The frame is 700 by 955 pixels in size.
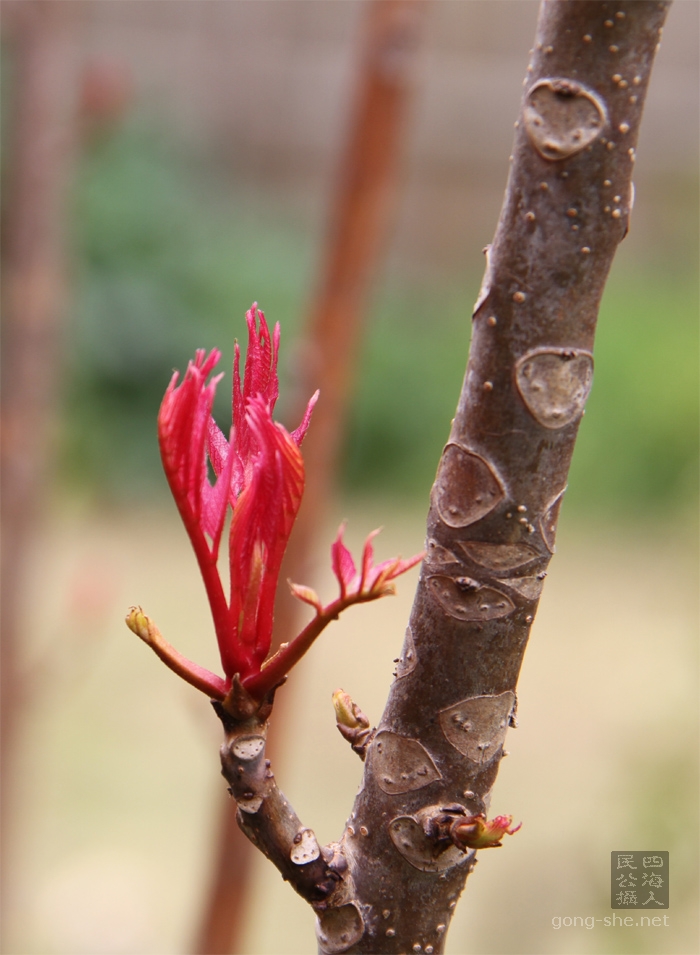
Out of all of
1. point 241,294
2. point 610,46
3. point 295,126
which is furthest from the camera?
point 295,126

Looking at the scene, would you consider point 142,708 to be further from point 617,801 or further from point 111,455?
point 617,801

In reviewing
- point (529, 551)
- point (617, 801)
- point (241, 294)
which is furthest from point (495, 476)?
point (241, 294)

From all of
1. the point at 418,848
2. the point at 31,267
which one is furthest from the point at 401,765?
the point at 31,267

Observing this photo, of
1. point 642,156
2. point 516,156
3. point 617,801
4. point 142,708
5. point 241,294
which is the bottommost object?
point 142,708

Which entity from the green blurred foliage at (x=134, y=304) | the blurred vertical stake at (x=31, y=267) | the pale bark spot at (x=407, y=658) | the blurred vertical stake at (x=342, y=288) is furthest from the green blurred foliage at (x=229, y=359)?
the pale bark spot at (x=407, y=658)

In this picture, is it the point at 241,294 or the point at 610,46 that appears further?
the point at 241,294

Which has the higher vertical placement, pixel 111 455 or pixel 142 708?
pixel 111 455
